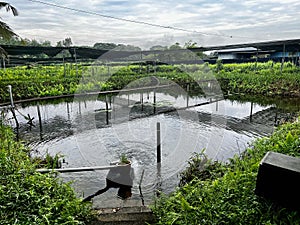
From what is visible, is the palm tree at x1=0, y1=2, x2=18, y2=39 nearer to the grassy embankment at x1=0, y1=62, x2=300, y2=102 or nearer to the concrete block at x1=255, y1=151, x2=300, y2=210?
the grassy embankment at x1=0, y1=62, x2=300, y2=102

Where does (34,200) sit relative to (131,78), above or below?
below

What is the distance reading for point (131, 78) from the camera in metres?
14.6

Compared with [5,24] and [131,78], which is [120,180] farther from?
[131,78]

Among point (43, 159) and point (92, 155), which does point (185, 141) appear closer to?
point (92, 155)

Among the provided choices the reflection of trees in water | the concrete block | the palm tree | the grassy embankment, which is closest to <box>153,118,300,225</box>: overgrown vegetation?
the concrete block

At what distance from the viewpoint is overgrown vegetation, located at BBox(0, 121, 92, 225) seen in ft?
6.32

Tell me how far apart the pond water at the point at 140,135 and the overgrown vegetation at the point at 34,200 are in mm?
657

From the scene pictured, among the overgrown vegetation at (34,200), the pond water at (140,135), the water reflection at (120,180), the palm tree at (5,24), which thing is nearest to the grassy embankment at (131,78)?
the pond water at (140,135)

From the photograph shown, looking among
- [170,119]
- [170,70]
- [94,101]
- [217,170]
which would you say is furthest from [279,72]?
[217,170]

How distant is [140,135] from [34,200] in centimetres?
369

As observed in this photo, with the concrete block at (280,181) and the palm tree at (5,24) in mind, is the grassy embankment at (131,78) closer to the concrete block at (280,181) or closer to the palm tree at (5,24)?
the palm tree at (5,24)

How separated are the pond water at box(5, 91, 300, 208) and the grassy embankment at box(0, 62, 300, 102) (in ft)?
7.28

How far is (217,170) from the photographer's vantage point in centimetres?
323

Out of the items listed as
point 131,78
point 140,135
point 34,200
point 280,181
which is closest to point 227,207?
point 280,181
